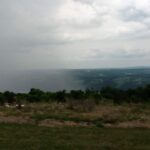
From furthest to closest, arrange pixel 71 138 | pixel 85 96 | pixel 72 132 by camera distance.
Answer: pixel 85 96 < pixel 72 132 < pixel 71 138

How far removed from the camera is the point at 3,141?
1439 cm

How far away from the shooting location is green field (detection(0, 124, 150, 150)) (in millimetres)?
13352

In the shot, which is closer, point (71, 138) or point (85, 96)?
point (71, 138)

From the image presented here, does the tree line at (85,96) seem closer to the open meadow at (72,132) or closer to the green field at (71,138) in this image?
the open meadow at (72,132)

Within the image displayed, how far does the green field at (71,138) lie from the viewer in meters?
13.4

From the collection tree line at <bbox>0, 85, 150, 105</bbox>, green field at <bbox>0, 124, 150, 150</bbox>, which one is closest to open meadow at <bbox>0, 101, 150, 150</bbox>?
A: green field at <bbox>0, 124, 150, 150</bbox>

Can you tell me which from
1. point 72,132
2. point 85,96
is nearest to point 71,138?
point 72,132

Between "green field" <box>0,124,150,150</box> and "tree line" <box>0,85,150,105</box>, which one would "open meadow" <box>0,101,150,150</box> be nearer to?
"green field" <box>0,124,150,150</box>

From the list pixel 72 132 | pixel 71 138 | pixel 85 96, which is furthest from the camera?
pixel 85 96

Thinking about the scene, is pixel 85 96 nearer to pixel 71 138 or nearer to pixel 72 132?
pixel 72 132

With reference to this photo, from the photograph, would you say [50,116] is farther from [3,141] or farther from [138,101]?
[138,101]

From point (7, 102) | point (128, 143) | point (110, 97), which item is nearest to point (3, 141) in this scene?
point (128, 143)

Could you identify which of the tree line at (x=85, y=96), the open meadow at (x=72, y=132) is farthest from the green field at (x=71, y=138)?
the tree line at (x=85, y=96)

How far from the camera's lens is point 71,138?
15.2 m
